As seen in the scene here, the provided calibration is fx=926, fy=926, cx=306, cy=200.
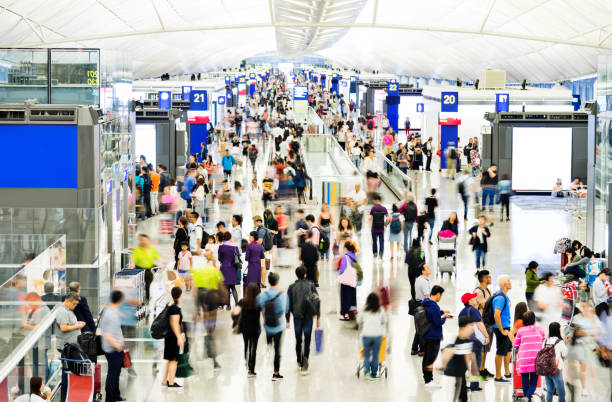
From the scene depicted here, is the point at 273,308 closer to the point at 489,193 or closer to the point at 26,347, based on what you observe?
the point at 26,347

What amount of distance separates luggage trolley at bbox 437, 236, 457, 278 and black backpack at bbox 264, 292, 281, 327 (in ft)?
21.4

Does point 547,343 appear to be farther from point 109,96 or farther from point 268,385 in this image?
point 109,96

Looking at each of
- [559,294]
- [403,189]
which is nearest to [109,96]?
[559,294]

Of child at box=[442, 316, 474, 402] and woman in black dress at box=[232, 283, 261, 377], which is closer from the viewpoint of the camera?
child at box=[442, 316, 474, 402]

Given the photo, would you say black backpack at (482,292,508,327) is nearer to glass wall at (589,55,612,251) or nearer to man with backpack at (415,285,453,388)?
man with backpack at (415,285,453,388)

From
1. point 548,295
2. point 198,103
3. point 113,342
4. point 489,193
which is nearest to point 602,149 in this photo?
point 548,295

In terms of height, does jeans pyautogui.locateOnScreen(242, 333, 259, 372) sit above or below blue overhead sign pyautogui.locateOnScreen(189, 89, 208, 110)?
below

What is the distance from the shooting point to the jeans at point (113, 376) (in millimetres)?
9703

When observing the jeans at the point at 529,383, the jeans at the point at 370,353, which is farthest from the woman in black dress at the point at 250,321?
the jeans at the point at 529,383

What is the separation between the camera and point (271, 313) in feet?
34.3

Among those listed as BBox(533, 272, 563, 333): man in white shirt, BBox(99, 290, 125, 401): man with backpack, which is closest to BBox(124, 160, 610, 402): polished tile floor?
BBox(99, 290, 125, 401): man with backpack

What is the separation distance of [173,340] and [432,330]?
281 centimetres

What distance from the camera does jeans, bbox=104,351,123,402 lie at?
9.70 meters

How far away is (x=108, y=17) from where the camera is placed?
47469 millimetres
